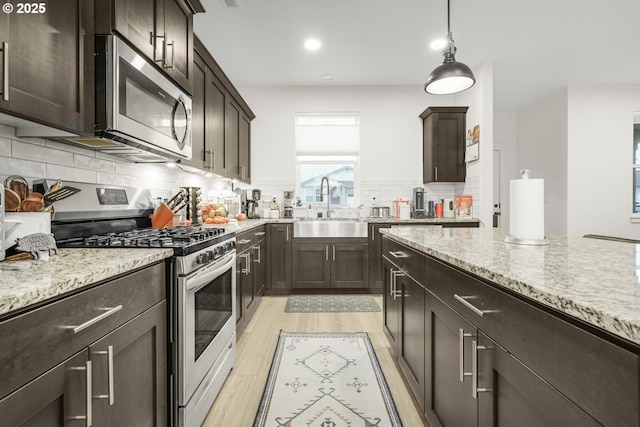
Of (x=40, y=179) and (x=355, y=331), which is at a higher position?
(x=40, y=179)

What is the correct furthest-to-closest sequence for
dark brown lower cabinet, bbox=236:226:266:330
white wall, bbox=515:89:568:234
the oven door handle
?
white wall, bbox=515:89:568:234 → dark brown lower cabinet, bbox=236:226:266:330 → the oven door handle

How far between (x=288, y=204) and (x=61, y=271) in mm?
3765

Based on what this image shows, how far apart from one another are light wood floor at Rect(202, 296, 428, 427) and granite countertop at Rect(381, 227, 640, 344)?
1023 millimetres

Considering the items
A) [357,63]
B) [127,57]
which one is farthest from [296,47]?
[127,57]

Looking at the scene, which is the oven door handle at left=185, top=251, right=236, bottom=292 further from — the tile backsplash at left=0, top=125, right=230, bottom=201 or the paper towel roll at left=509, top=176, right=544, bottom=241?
the paper towel roll at left=509, top=176, right=544, bottom=241

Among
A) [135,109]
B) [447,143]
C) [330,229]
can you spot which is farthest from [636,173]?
[135,109]

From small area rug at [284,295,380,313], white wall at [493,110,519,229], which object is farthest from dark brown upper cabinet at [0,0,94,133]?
white wall at [493,110,519,229]

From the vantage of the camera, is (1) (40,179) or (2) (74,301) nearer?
(2) (74,301)

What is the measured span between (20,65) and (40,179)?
25.8 inches

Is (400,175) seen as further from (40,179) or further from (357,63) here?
(40,179)

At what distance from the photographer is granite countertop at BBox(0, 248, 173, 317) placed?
0.72 m

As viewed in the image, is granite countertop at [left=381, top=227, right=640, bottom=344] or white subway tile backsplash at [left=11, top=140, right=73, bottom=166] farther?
white subway tile backsplash at [left=11, top=140, right=73, bottom=166]

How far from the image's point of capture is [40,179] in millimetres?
1548

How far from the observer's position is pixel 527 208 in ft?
4.59
